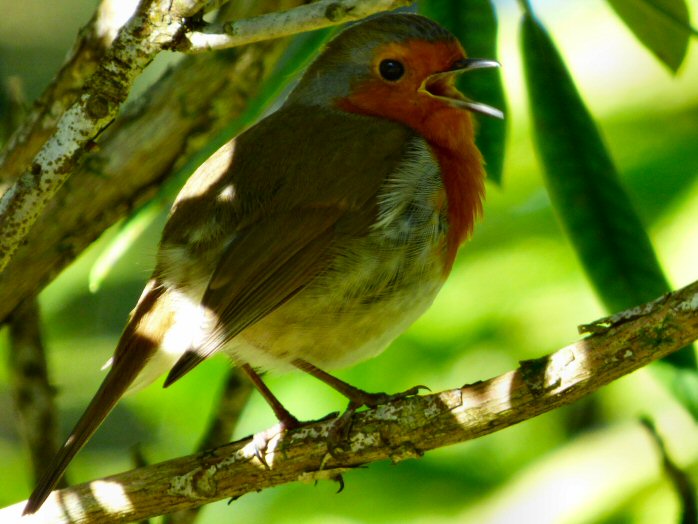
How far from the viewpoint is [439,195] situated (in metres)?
3.63

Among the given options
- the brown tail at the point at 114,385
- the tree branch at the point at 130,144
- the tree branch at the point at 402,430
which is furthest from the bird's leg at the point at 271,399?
the tree branch at the point at 130,144

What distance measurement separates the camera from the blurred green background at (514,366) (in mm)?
3918

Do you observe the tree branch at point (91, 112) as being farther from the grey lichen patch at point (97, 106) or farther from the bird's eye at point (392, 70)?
the bird's eye at point (392, 70)

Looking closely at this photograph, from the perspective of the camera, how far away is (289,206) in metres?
3.52

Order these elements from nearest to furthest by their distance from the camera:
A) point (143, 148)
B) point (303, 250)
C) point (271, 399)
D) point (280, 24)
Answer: point (280, 24)
point (303, 250)
point (271, 399)
point (143, 148)

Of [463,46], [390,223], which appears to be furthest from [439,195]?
[463,46]

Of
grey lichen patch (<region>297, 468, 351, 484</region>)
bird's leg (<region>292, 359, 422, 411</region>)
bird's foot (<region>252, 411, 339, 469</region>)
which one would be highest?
bird's leg (<region>292, 359, 422, 411</region>)

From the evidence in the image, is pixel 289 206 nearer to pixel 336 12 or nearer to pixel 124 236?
pixel 124 236

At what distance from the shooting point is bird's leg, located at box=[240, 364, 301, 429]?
3.70 metres

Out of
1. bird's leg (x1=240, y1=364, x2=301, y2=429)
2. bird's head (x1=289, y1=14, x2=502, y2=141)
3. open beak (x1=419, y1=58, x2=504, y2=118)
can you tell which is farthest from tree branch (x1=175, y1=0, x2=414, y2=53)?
bird's leg (x1=240, y1=364, x2=301, y2=429)

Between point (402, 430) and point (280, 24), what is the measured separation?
109cm

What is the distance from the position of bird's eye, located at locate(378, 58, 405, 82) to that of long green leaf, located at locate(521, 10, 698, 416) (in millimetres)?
673

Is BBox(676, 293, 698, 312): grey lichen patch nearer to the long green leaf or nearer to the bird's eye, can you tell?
the long green leaf

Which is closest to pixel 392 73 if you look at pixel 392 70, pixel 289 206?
pixel 392 70
